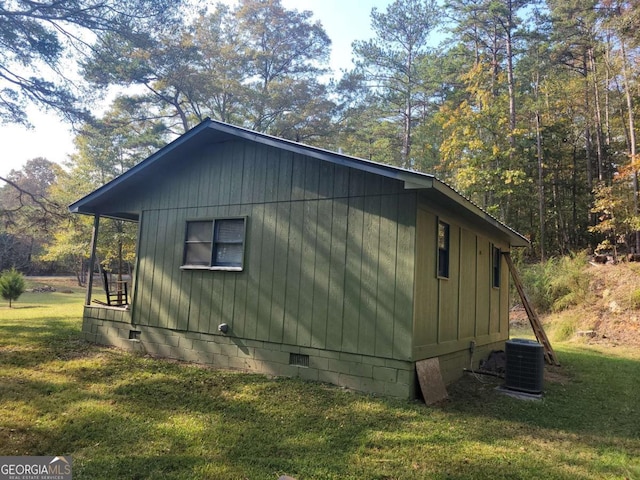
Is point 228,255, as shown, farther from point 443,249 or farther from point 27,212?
point 27,212

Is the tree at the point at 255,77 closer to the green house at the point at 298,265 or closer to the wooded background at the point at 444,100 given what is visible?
the wooded background at the point at 444,100

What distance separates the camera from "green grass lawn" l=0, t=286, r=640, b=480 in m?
3.46

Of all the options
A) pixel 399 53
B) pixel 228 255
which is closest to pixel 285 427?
pixel 228 255

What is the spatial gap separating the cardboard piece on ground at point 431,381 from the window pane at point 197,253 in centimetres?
386

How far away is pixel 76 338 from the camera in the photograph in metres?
8.57

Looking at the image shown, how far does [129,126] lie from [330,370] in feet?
64.9

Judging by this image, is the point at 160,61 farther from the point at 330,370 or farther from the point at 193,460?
the point at 193,460

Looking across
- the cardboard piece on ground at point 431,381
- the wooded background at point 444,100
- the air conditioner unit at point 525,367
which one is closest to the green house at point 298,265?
the cardboard piece on ground at point 431,381

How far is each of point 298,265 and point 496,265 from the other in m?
5.15

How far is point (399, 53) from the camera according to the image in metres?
21.9

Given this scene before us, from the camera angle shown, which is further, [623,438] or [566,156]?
[566,156]

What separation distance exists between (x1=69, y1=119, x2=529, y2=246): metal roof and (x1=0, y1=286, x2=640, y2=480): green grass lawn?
2627 mm

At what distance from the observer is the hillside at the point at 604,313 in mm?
11664

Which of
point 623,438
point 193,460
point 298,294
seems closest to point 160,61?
point 298,294
